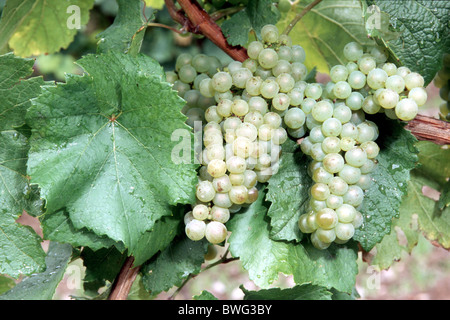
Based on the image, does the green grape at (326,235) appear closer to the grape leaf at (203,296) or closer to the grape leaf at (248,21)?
the grape leaf at (203,296)

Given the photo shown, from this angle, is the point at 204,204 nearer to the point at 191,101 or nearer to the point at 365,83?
the point at 191,101

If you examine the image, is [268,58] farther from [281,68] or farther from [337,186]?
[337,186]

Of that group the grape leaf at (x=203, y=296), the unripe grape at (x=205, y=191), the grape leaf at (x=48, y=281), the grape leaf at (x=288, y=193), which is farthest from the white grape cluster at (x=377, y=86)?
the grape leaf at (x=48, y=281)

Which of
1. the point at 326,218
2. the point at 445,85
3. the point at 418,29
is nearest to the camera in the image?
the point at 326,218

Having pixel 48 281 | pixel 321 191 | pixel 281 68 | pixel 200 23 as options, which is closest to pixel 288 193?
pixel 321 191

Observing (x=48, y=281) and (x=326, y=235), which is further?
(x=48, y=281)

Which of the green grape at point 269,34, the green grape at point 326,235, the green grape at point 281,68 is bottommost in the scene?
the green grape at point 326,235
